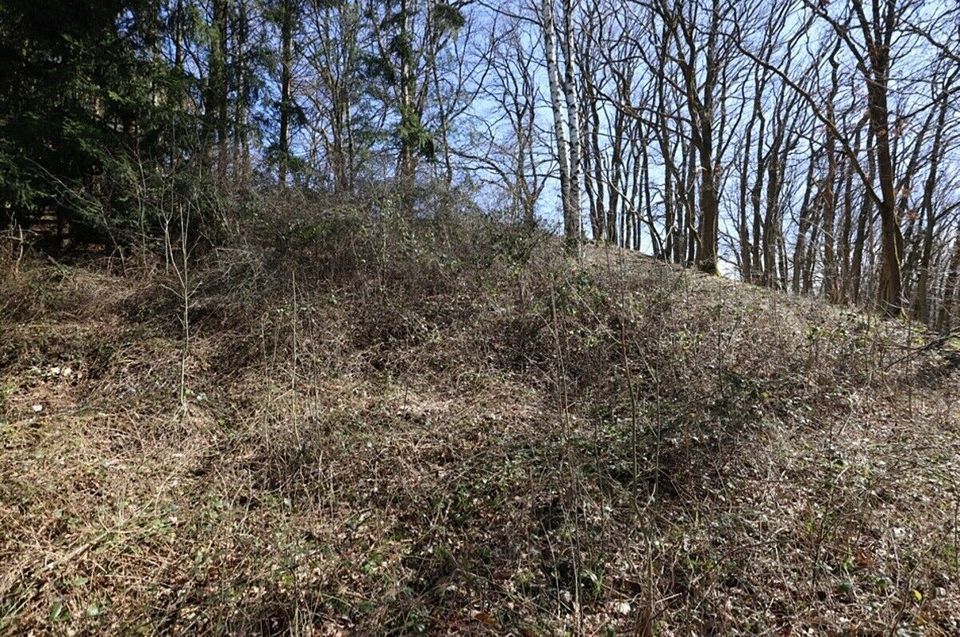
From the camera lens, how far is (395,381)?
189 inches

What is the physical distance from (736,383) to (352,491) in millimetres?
3668

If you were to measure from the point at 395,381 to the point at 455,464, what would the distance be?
1.58 meters

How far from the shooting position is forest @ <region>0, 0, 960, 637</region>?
2441 mm

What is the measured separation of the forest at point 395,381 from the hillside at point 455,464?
0.03 m

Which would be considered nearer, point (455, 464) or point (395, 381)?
point (455, 464)

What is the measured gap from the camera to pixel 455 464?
354 cm

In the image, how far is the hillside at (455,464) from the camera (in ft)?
7.74

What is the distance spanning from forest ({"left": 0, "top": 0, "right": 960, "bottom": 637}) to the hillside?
0.08 ft

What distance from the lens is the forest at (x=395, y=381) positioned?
8.01 feet

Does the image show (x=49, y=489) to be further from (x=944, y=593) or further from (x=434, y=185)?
(x=434, y=185)

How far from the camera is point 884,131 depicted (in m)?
6.10

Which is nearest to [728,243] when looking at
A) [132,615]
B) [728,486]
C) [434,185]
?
[434,185]

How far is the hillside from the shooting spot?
92.9 inches

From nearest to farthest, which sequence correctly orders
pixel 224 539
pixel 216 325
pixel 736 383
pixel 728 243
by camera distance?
pixel 224 539, pixel 736 383, pixel 216 325, pixel 728 243
